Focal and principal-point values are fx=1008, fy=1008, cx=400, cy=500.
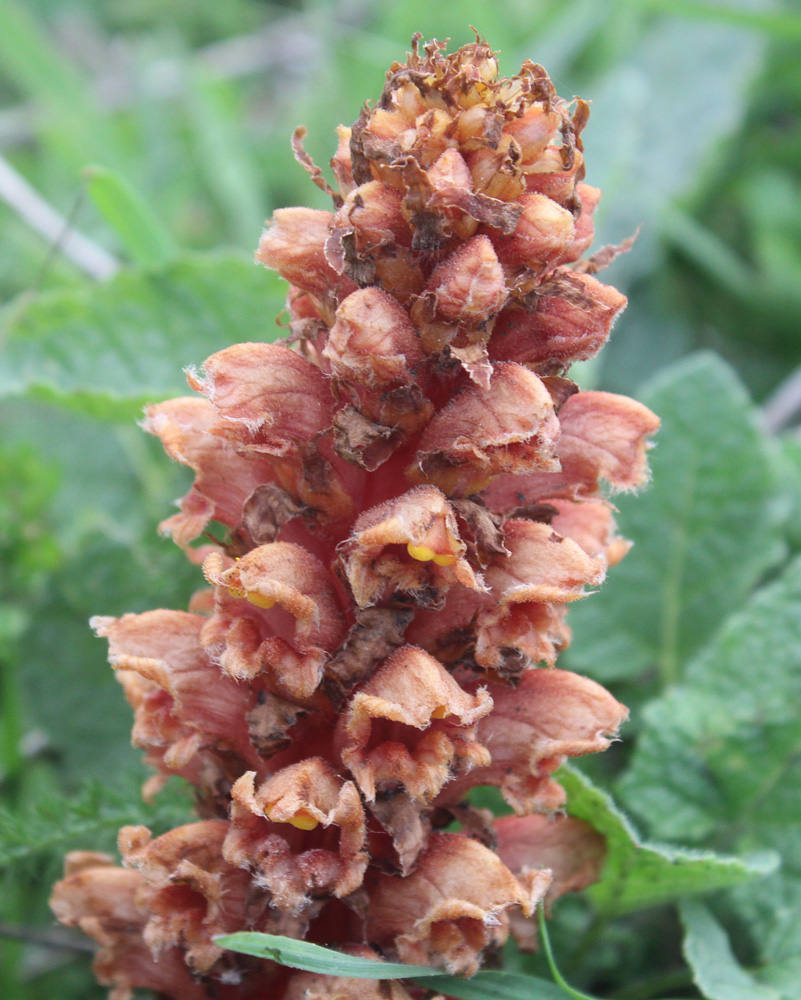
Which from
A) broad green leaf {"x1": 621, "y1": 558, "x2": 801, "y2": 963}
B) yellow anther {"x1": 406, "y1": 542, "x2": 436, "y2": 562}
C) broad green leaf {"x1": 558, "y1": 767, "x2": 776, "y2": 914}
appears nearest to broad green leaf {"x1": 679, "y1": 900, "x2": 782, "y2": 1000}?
broad green leaf {"x1": 558, "y1": 767, "x2": 776, "y2": 914}

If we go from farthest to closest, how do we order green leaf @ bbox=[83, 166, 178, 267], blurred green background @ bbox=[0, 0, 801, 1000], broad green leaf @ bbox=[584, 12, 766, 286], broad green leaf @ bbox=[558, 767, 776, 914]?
broad green leaf @ bbox=[584, 12, 766, 286]
green leaf @ bbox=[83, 166, 178, 267]
blurred green background @ bbox=[0, 0, 801, 1000]
broad green leaf @ bbox=[558, 767, 776, 914]

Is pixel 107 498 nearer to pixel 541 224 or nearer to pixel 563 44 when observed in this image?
pixel 541 224

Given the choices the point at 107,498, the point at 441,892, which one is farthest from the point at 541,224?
the point at 107,498

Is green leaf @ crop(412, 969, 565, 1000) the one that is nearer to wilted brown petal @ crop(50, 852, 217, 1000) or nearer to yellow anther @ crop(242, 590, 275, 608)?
wilted brown petal @ crop(50, 852, 217, 1000)

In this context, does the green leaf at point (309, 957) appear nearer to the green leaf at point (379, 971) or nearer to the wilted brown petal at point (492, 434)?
the green leaf at point (379, 971)

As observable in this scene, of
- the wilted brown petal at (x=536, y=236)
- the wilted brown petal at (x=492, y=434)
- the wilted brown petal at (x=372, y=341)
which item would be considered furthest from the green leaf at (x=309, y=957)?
the wilted brown petal at (x=536, y=236)

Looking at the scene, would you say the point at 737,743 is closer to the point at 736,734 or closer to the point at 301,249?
the point at 736,734
